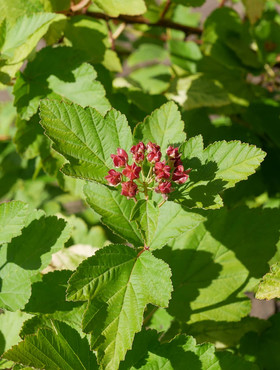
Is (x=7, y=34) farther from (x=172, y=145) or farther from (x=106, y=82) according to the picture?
(x=172, y=145)

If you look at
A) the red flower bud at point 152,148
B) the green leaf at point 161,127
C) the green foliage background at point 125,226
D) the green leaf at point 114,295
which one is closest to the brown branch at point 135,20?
the green foliage background at point 125,226

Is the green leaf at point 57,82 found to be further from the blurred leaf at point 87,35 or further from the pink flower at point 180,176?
the pink flower at point 180,176

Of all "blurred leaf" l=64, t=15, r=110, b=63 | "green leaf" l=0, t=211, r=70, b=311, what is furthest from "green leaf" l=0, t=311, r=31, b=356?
"blurred leaf" l=64, t=15, r=110, b=63

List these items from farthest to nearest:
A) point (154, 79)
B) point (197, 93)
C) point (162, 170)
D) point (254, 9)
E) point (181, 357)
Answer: point (154, 79) → point (254, 9) → point (197, 93) → point (181, 357) → point (162, 170)

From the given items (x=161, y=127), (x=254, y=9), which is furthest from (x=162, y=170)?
(x=254, y=9)

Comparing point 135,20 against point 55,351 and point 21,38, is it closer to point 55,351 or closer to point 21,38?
point 21,38

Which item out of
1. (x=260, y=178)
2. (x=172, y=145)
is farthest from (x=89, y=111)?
(x=260, y=178)
